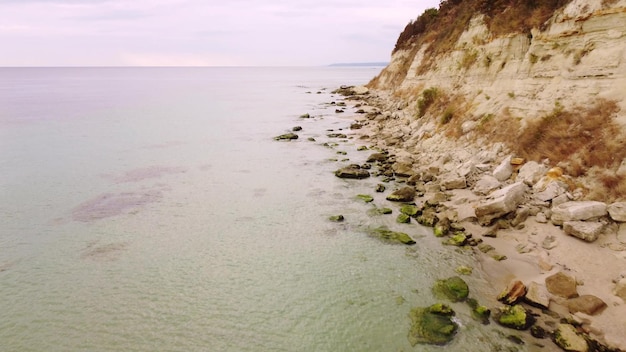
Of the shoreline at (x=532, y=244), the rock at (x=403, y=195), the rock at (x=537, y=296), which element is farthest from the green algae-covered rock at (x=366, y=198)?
the rock at (x=537, y=296)

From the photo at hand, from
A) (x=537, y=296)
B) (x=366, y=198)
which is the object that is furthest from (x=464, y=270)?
(x=366, y=198)

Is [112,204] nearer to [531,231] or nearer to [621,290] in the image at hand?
[531,231]

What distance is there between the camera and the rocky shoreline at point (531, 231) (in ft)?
37.3

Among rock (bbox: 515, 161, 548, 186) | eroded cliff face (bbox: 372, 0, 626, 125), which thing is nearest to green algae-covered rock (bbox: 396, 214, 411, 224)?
rock (bbox: 515, 161, 548, 186)

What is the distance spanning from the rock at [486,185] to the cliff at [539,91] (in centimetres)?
238

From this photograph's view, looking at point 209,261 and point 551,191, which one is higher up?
point 551,191

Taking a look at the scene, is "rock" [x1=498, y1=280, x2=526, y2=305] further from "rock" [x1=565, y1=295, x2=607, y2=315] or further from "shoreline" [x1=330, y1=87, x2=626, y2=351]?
"rock" [x1=565, y1=295, x2=607, y2=315]

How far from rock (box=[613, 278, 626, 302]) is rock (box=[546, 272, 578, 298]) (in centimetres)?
110

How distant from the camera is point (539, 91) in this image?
2216 cm

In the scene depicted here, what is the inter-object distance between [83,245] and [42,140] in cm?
3119

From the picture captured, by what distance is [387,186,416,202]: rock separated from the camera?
21.8 metres

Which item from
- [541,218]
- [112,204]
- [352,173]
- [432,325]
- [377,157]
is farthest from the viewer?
[377,157]

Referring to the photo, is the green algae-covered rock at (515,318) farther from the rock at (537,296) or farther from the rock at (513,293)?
the rock at (537,296)

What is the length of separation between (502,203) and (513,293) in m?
5.68
